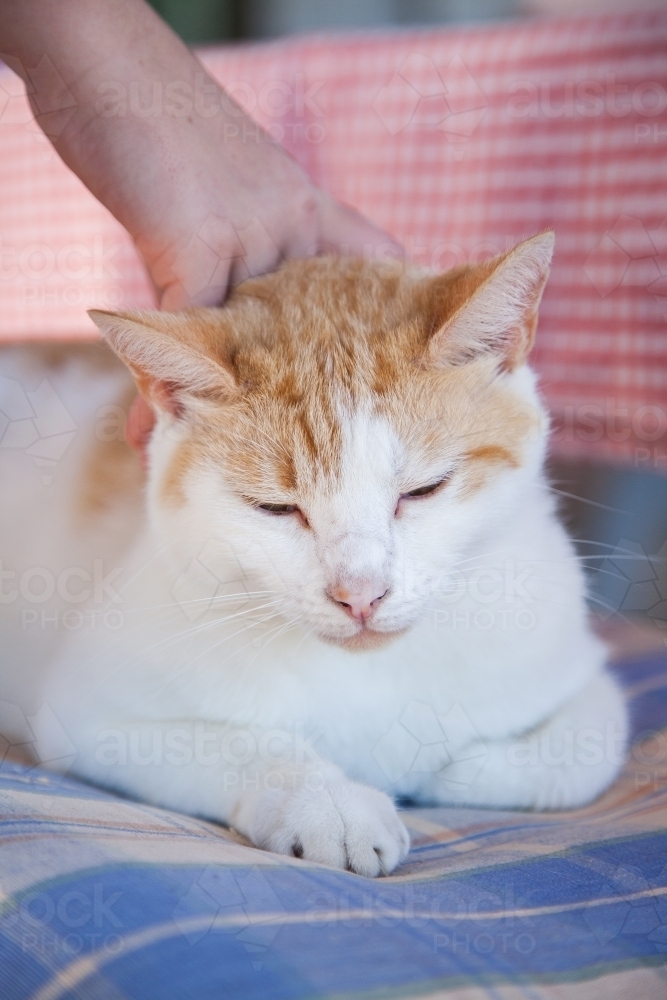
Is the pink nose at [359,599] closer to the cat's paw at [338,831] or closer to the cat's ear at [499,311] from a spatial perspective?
the cat's paw at [338,831]

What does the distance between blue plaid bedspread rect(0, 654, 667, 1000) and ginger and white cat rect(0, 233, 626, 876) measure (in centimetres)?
9

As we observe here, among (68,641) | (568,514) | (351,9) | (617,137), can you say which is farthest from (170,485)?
(351,9)

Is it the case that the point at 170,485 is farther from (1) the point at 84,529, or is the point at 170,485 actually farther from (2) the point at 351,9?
(2) the point at 351,9

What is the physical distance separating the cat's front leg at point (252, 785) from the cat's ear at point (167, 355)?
41cm

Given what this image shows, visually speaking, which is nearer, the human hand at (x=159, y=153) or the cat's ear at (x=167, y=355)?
the cat's ear at (x=167, y=355)

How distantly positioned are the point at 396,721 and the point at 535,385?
18.9 inches

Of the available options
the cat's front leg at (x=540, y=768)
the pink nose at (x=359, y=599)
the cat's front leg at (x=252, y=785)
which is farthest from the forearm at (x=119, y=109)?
the cat's front leg at (x=540, y=768)

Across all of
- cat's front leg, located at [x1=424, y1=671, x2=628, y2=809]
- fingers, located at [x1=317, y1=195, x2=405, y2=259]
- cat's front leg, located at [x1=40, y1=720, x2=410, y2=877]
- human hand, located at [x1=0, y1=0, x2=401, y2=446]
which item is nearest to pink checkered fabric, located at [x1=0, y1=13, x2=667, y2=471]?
fingers, located at [x1=317, y1=195, x2=405, y2=259]

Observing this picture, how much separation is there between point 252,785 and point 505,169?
1.65m

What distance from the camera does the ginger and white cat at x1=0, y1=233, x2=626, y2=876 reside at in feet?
2.97

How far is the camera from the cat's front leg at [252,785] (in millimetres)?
843

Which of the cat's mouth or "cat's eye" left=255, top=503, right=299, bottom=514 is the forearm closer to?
"cat's eye" left=255, top=503, right=299, bottom=514

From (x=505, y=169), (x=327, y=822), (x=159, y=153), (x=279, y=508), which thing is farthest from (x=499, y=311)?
(x=505, y=169)

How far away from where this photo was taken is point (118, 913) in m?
0.68
